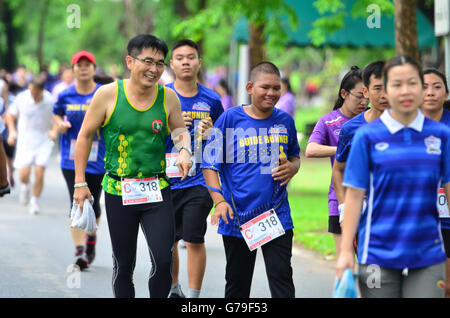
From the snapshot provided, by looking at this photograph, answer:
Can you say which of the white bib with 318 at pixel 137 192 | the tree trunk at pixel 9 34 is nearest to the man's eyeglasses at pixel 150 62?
the white bib with 318 at pixel 137 192

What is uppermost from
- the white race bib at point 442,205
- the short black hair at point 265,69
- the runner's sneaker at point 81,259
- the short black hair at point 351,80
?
the short black hair at point 265,69

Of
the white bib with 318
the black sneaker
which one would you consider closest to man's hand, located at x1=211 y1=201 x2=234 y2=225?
the white bib with 318

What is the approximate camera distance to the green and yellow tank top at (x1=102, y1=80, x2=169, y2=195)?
5.83 m

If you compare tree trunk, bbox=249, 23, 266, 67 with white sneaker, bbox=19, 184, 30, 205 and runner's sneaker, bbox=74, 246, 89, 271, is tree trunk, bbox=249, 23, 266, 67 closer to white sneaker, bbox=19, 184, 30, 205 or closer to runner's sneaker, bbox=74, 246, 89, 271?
white sneaker, bbox=19, 184, 30, 205

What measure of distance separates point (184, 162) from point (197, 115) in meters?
1.42

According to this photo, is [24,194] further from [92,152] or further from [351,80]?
[351,80]

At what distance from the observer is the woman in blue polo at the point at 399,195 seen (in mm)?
4332

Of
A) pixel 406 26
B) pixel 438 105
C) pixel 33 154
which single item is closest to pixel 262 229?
pixel 438 105

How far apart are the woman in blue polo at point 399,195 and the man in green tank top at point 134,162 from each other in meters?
1.79

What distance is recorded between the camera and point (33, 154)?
44.6ft

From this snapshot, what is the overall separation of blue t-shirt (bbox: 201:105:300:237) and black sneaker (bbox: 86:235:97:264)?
3506 millimetres

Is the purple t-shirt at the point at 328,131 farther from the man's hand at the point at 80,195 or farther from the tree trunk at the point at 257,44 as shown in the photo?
the tree trunk at the point at 257,44
